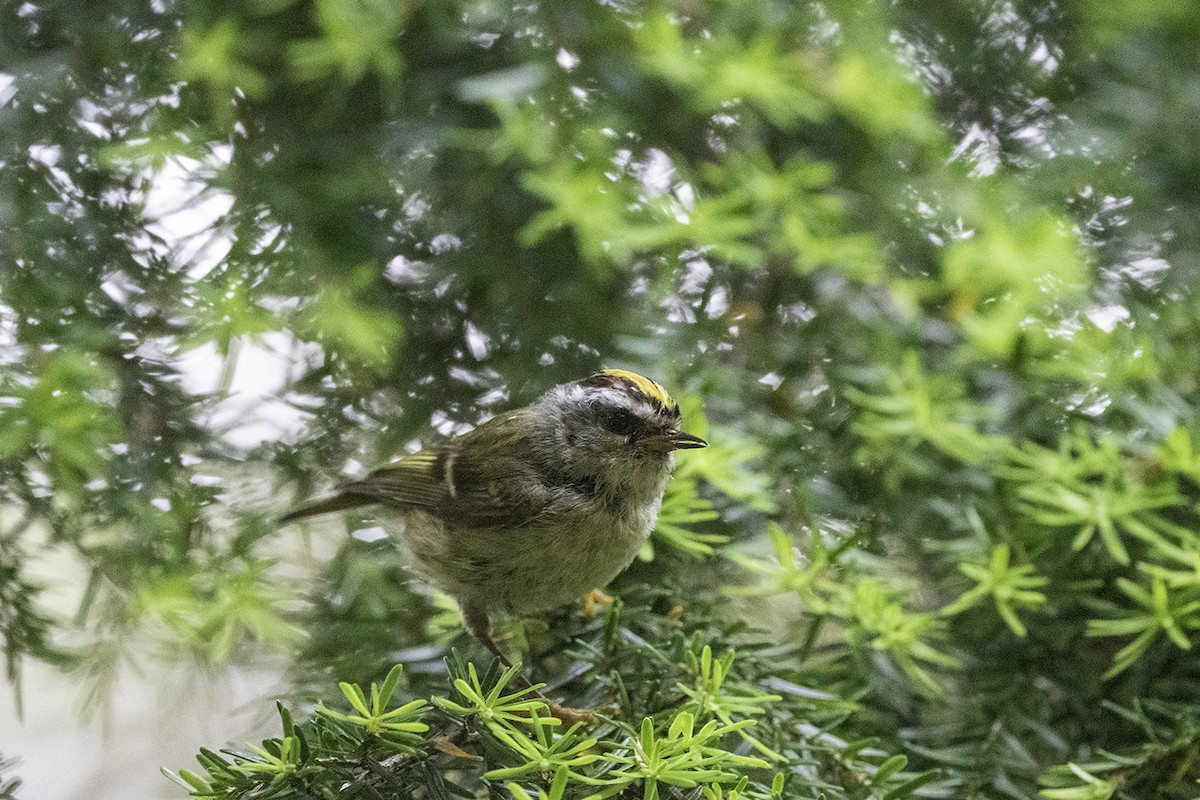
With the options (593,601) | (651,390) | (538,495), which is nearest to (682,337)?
(651,390)

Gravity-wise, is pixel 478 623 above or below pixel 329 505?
below

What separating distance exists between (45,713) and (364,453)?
108 centimetres

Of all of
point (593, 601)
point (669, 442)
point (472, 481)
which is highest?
point (669, 442)

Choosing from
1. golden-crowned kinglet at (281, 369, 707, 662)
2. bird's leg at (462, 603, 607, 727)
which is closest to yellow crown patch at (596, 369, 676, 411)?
golden-crowned kinglet at (281, 369, 707, 662)

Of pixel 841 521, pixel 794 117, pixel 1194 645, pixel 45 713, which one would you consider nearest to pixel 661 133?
pixel 794 117

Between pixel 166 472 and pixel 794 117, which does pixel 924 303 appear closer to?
pixel 794 117

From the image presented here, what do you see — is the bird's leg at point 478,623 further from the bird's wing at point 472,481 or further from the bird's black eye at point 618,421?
the bird's black eye at point 618,421

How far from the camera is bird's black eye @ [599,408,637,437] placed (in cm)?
147

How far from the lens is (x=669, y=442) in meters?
1.38

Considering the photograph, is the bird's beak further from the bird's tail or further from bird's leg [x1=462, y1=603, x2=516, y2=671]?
the bird's tail

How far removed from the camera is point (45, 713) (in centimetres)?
203

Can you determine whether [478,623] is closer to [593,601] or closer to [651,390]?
[593,601]

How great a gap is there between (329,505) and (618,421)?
478 mm

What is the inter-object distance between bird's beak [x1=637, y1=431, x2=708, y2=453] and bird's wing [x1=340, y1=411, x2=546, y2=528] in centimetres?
20
